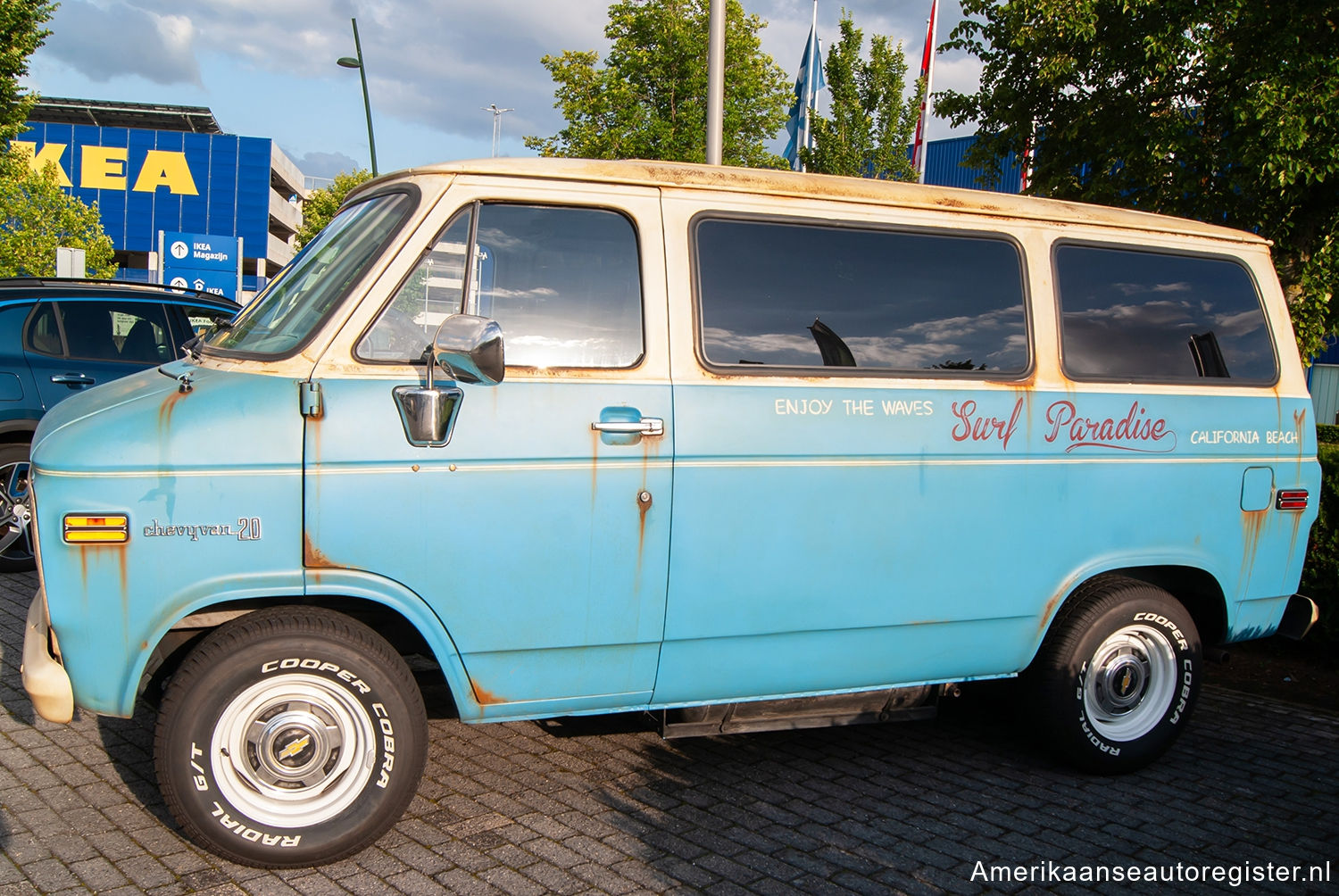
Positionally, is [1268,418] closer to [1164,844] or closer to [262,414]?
[1164,844]

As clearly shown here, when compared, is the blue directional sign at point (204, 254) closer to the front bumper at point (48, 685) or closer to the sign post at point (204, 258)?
the sign post at point (204, 258)

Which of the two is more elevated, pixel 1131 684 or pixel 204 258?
pixel 204 258

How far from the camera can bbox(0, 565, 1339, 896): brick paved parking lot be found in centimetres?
346

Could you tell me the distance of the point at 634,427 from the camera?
3.61 m

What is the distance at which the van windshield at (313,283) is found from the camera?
354 cm

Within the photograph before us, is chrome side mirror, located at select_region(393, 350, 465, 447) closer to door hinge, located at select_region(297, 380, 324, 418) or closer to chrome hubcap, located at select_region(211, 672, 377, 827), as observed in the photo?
door hinge, located at select_region(297, 380, 324, 418)

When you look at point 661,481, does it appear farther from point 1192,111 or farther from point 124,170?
point 124,170

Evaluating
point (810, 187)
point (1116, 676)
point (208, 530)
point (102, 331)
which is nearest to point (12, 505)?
point (102, 331)

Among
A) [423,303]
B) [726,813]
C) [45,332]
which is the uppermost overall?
[423,303]

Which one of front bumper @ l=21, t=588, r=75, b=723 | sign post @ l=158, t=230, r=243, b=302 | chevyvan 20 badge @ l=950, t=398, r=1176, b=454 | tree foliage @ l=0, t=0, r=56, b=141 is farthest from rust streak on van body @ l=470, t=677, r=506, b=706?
sign post @ l=158, t=230, r=243, b=302

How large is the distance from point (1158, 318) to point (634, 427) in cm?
253

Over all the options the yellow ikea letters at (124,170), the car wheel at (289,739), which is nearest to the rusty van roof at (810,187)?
the car wheel at (289,739)

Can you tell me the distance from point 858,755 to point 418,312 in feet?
9.33

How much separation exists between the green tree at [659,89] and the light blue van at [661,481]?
15348 millimetres
